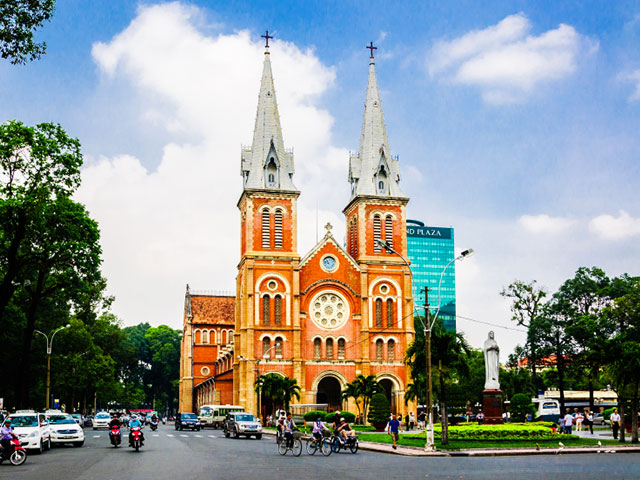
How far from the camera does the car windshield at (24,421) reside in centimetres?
3031

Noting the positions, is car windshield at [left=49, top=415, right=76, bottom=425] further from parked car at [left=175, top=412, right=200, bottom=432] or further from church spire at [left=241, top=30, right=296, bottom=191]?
church spire at [left=241, top=30, right=296, bottom=191]

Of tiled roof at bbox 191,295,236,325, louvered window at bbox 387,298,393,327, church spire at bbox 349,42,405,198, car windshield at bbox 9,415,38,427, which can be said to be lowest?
car windshield at bbox 9,415,38,427

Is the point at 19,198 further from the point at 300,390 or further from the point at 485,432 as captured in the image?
the point at 300,390

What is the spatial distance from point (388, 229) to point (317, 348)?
1311 cm

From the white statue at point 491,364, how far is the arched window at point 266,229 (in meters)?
32.6

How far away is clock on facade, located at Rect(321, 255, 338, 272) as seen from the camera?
70625 mm

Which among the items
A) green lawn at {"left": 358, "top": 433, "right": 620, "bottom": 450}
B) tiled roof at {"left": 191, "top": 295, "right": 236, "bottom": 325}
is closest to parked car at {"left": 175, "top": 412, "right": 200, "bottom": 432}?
green lawn at {"left": 358, "top": 433, "right": 620, "bottom": 450}

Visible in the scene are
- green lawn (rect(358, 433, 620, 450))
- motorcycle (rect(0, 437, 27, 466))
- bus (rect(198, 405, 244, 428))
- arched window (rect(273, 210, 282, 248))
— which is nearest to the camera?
motorcycle (rect(0, 437, 27, 466))

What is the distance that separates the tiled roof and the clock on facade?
4036cm

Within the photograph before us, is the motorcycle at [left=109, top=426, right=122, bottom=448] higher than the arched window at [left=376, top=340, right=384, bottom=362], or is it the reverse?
the arched window at [left=376, top=340, right=384, bottom=362]

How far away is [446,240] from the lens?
161 metres

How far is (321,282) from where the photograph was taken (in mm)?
69875

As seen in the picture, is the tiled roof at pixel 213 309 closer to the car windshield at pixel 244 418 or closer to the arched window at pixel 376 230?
the arched window at pixel 376 230

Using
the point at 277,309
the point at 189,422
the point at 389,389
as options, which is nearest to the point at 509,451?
the point at 189,422
